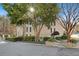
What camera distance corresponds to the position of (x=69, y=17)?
9594mm

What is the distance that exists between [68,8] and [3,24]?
1.14 m

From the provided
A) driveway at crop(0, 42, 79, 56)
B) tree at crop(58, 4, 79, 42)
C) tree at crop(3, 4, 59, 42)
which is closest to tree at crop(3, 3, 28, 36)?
tree at crop(3, 4, 59, 42)

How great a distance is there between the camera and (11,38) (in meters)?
9.63

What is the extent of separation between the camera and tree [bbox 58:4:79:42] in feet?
31.3

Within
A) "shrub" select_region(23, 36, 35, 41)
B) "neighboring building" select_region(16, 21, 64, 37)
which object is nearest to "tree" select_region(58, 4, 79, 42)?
"neighboring building" select_region(16, 21, 64, 37)

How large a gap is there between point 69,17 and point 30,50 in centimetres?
87

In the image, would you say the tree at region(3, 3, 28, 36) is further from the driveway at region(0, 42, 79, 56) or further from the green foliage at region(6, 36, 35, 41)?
the driveway at region(0, 42, 79, 56)

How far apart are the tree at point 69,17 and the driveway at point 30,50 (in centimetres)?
24

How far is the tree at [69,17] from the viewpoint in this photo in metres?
9.54

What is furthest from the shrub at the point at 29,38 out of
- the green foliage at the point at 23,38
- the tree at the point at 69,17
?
the tree at the point at 69,17

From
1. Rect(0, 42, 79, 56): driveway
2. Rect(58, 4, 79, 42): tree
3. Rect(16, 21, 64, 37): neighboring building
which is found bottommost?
Rect(0, 42, 79, 56): driveway

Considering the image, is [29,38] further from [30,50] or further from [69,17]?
[69,17]

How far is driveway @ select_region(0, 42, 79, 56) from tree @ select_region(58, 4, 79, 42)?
0.24 metres

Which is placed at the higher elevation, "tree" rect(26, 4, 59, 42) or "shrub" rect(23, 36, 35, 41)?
"tree" rect(26, 4, 59, 42)
